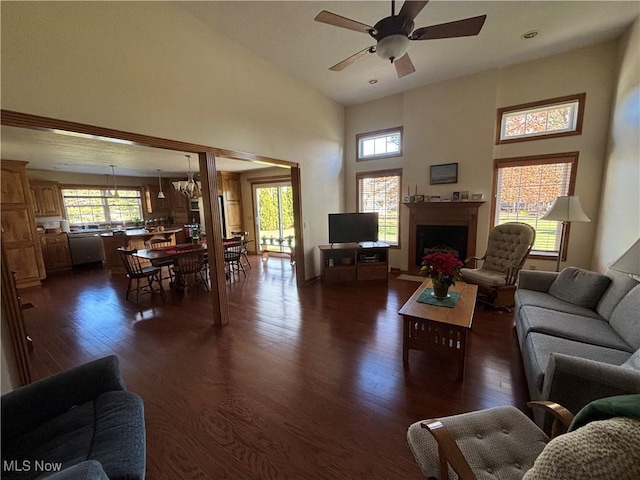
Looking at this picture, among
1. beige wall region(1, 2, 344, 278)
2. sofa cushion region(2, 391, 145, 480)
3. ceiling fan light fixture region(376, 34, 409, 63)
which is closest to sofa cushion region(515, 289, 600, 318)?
ceiling fan light fixture region(376, 34, 409, 63)

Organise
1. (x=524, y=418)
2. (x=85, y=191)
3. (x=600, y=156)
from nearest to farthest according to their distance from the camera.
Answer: (x=524, y=418) → (x=600, y=156) → (x=85, y=191)

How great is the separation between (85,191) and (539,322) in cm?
1000

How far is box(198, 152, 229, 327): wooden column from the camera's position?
3.04 m

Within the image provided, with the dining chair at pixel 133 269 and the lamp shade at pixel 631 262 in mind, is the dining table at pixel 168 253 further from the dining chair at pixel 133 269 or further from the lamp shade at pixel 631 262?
the lamp shade at pixel 631 262

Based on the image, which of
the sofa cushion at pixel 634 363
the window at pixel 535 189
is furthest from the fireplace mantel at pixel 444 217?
Result: the sofa cushion at pixel 634 363

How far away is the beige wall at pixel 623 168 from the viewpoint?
2.85 metres

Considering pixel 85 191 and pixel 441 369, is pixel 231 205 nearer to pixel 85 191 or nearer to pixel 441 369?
pixel 85 191

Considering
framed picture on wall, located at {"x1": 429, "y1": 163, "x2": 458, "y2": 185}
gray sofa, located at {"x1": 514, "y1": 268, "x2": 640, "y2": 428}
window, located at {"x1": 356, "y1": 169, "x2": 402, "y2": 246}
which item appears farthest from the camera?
window, located at {"x1": 356, "y1": 169, "x2": 402, "y2": 246}

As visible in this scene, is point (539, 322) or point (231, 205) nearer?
point (539, 322)

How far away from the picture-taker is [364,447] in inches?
63.0

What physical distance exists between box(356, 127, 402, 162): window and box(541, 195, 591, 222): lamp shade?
2732 millimetres

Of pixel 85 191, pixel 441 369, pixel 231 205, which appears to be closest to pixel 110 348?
pixel 441 369

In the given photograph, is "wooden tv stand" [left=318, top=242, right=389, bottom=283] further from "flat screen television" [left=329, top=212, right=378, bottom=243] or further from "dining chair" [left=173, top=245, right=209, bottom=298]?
"dining chair" [left=173, top=245, right=209, bottom=298]

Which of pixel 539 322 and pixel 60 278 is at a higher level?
pixel 539 322
